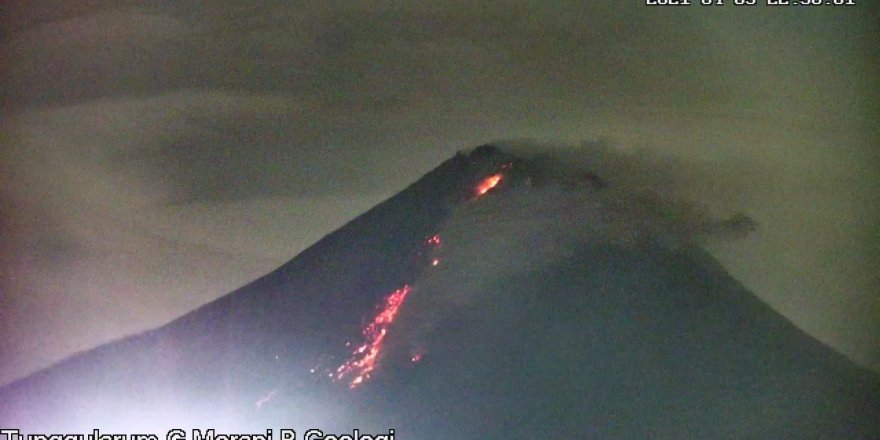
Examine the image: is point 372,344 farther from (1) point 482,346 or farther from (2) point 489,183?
(2) point 489,183

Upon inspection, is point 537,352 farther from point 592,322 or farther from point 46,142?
point 46,142

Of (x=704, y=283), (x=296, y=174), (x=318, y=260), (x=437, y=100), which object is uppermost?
(x=437, y=100)

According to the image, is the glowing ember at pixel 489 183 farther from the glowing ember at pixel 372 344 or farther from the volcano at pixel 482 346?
the glowing ember at pixel 372 344

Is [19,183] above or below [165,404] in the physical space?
above

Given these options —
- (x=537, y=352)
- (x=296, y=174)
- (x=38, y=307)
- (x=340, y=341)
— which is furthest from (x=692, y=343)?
(x=38, y=307)

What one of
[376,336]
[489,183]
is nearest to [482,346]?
[376,336]

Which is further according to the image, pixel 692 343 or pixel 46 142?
pixel 46 142
